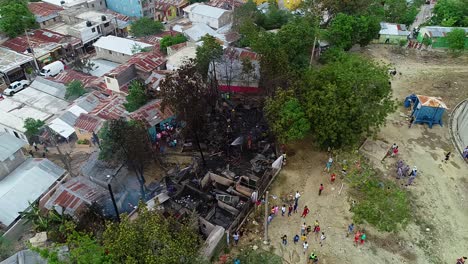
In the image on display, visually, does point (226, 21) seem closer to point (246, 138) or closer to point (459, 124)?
point (246, 138)

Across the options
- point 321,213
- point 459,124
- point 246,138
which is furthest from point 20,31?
point 459,124

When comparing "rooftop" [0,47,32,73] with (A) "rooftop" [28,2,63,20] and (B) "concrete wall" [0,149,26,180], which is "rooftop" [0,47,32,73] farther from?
(B) "concrete wall" [0,149,26,180]

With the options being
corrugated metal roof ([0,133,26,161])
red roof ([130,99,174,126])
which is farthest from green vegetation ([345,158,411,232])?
corrugated metal roof ([0,133,26,161])

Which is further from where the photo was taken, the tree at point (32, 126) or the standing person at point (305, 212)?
the tree at point (32, 126)

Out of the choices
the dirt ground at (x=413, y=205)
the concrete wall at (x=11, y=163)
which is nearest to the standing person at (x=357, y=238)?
the dirt ground at (x=413, y=205)

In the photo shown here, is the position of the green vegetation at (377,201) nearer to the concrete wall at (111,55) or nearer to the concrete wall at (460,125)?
the concrete wall at (460,125)

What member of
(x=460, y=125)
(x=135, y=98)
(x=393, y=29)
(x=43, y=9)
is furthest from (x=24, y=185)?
(x=393, y=29)
